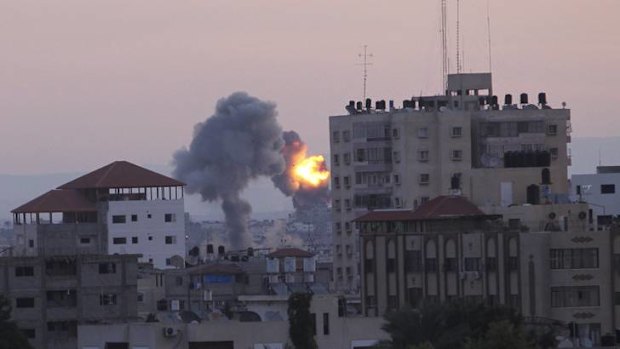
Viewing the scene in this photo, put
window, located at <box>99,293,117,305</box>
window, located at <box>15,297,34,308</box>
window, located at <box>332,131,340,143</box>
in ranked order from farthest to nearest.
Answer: window, located at <box>332,131,340,143</box> < window, located at <box>99,293,117,305</box> < window, located at <box>15,297,34,308</box>

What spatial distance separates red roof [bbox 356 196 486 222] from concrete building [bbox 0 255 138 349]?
12.3 meters

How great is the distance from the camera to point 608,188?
6417 inches

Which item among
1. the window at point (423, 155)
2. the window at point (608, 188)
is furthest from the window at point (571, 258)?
the window at point (423, 155)

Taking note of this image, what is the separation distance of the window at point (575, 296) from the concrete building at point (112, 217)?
70.3 meters

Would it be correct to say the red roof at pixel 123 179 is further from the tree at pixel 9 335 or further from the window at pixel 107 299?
the tree at pixel 9 335

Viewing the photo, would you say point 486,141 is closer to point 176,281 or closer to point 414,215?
point 176,281

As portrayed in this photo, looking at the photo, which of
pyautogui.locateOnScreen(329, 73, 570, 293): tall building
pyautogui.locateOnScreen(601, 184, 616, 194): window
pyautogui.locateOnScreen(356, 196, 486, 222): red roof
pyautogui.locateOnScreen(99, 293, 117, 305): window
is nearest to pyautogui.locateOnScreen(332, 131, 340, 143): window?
pyautogui.locateOnScreen(329, 73, 570, 293): tall building

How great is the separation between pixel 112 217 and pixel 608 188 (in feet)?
129

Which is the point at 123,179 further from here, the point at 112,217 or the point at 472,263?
the point at 472,263

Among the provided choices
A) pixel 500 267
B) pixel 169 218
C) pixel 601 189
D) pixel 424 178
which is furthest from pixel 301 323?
pixel 169 218

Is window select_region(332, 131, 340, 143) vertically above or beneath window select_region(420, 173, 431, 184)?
above

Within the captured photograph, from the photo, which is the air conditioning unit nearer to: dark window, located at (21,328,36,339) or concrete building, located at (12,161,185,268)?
dark window, located at (21,328,36,339)

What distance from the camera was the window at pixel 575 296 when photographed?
115250 mm

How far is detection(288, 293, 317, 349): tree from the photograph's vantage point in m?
109
